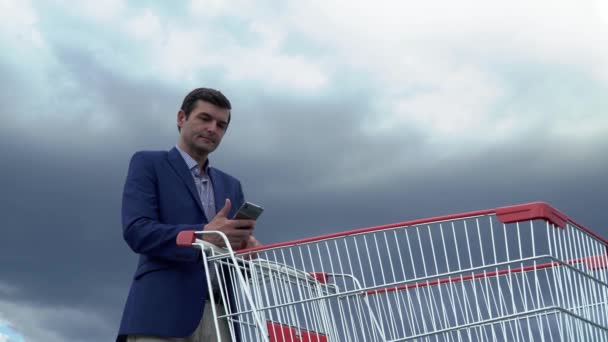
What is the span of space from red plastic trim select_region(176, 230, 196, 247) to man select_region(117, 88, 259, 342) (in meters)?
0.08

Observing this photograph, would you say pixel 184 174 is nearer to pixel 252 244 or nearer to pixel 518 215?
pixel 252 244

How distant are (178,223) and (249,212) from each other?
1.78ft

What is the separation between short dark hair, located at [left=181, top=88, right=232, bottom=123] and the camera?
5137 mm

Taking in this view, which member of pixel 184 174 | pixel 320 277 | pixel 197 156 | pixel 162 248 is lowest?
pixel 320 277

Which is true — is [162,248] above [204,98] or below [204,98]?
below

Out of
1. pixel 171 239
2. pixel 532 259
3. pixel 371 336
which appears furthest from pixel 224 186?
pixel 532 259

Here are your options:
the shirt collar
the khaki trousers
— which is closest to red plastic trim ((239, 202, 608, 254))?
the khaki trousers

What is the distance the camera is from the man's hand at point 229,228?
182 inches

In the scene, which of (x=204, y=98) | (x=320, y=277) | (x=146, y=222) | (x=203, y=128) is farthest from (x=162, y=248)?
(x=320, y=277)

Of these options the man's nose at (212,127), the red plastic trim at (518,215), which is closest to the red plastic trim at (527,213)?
the red plastic trim at (518,215)

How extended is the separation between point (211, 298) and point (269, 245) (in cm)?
42

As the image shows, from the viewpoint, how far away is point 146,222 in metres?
4.79

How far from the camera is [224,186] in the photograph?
5.41 meters

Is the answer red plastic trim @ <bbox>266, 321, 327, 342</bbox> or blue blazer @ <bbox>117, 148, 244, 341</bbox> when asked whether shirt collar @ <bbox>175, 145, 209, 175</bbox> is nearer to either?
blue blazer @ <bbox>117, 148, 244, 341</bbox>
